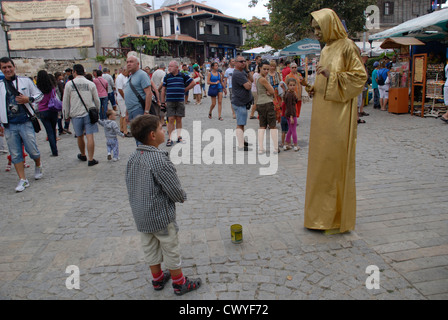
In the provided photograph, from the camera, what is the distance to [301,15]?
23719 millimetres

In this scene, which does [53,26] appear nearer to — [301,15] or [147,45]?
[147,45]

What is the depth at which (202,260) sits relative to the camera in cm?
348

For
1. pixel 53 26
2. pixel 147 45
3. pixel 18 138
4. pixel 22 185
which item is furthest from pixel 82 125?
pixel 147 45

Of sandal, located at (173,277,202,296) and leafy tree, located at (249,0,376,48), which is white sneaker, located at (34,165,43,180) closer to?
sandal, located at (173,277,202,296)

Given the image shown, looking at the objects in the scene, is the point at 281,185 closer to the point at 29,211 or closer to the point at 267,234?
the point at 267,234

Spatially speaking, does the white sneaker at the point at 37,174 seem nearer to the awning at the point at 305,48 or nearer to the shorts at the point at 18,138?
the shorts at the point at 18,138

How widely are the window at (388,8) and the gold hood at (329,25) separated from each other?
4741cm

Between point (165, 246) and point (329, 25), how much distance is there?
106 inches

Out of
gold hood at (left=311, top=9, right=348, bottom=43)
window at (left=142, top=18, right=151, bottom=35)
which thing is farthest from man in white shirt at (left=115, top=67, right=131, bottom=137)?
window at (left=142, top=18, right=151, bottom=35)

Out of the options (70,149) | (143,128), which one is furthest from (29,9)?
(143,128)

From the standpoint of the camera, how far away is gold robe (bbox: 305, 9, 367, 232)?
11.6 ft

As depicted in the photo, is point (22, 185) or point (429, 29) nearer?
point (22, 185)

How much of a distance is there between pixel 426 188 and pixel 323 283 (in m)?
3.16

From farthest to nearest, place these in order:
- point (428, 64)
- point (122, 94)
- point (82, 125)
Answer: point (428, 64), point (122, 94), point (82, 125)
